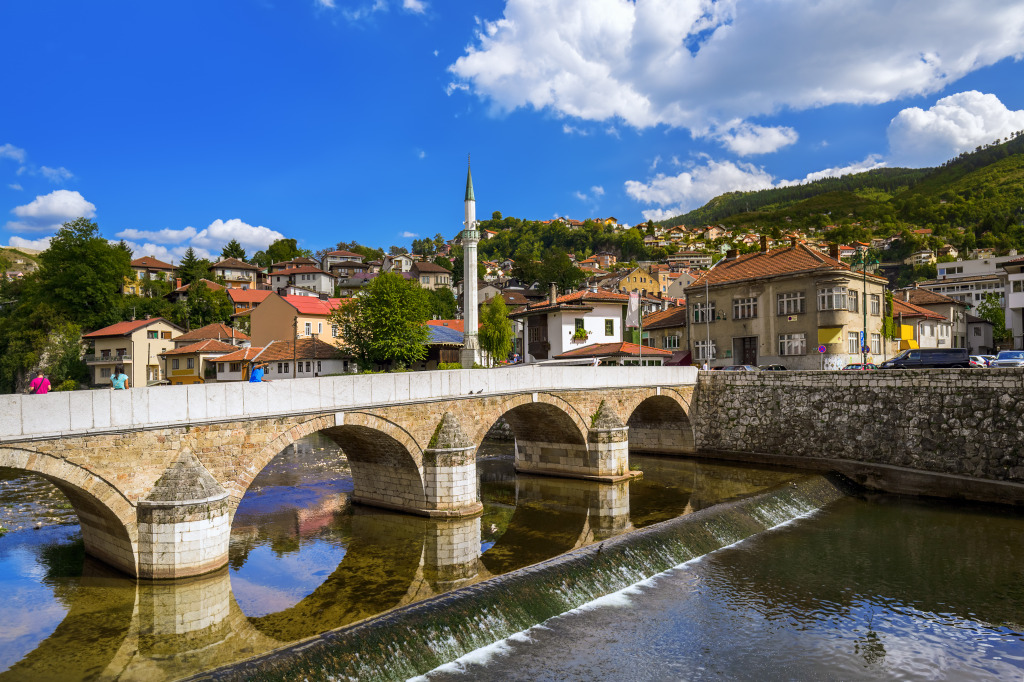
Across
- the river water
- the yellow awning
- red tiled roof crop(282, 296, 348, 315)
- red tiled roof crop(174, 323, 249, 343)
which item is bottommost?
the river water

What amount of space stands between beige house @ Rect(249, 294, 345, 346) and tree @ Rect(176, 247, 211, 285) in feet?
77.3

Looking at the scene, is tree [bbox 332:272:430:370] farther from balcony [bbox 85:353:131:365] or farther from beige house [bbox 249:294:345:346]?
balcony [bbox 85:353:131:365]

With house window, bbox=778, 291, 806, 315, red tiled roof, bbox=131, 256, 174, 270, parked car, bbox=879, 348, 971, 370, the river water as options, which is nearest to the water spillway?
the river water

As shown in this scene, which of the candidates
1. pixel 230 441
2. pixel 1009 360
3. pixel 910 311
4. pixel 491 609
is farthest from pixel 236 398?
pixel 910 311

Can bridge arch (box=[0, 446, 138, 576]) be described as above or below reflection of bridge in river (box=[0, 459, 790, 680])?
above

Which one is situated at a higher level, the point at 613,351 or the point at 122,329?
the point at 122,329

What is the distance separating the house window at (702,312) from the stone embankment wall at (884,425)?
10.8m

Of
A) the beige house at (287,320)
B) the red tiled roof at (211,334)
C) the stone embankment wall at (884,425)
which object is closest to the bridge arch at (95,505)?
the stone embankment wall at (884,425)

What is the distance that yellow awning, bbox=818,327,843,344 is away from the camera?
109ft

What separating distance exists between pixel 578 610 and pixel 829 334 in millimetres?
27051

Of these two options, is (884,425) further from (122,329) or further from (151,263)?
(151,263)

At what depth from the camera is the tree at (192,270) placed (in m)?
72.5

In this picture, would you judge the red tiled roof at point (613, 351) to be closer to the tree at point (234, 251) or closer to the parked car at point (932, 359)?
the parked car at point (932, 359)

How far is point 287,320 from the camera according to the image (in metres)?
47.9
